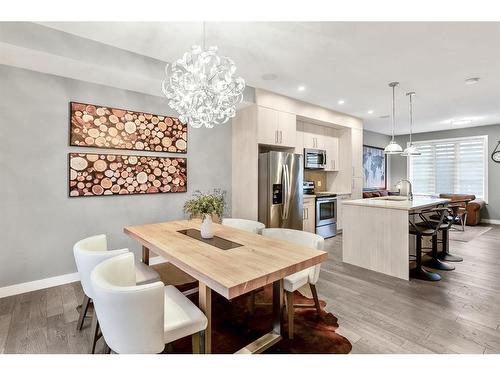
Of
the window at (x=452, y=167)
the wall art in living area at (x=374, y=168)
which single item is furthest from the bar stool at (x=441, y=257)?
the window at (x=452, y=167)

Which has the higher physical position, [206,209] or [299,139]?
[299,139]

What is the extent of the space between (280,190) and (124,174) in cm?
236

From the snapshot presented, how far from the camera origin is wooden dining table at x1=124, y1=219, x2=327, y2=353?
1.30 metres

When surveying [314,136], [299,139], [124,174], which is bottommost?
[124,174]

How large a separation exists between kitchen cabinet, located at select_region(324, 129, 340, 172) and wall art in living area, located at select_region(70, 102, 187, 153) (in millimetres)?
3297

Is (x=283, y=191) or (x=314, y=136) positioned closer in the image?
(x=283, y=191)

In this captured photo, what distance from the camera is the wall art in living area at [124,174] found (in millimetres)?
3033

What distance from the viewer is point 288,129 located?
4516 mm

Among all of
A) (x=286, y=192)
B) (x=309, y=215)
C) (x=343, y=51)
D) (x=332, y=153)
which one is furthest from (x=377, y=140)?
(x=343, y=51)

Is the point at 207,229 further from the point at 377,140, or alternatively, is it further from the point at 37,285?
the point at 377,140

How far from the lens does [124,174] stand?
3352 millimetres

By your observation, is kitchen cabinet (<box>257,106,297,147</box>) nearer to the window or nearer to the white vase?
the white vase

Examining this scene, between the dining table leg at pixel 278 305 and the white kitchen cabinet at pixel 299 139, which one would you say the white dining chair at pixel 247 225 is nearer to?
the dining table leg at pixel 278 305
